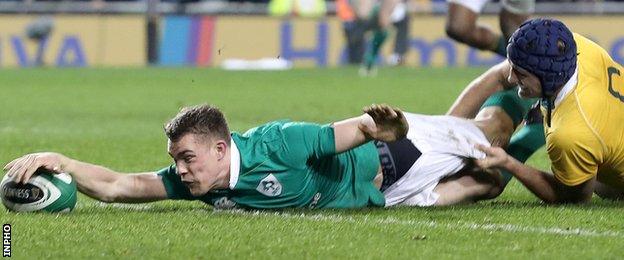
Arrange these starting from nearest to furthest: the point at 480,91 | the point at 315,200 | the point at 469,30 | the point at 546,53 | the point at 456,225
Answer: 1. the point at 456,225
2. the point at 546,53
3. the point at 315,200
4. the point at 480,91
5. the point at 469,30

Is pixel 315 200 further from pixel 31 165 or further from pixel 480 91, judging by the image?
pixel 480 91

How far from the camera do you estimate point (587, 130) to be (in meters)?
6.70

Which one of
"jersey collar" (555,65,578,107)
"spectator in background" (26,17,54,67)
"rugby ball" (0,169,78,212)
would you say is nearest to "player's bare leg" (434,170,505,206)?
"jersey collar" (555,65,578,107)

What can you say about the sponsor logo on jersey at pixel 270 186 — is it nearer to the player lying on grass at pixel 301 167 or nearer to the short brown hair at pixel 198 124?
the player lying on grass at pixel 301 167

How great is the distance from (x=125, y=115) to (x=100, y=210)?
24.0 ft

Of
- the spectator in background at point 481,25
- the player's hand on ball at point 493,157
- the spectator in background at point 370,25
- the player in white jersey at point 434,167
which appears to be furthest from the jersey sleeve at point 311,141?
the spectator in background at point 370,25

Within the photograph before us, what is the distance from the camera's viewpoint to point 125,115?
559 inches

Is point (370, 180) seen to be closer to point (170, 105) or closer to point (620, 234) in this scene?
point (620, 234)

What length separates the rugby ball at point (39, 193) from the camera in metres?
6.66

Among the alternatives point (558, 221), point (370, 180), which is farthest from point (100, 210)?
point (558, 221)

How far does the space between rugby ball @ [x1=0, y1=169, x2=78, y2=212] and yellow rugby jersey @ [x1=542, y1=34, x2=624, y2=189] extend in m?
2.24

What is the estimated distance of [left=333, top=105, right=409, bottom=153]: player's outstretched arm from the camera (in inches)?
261

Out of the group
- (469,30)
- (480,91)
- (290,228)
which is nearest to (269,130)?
(290,228)

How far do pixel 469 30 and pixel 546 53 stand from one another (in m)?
4.80
